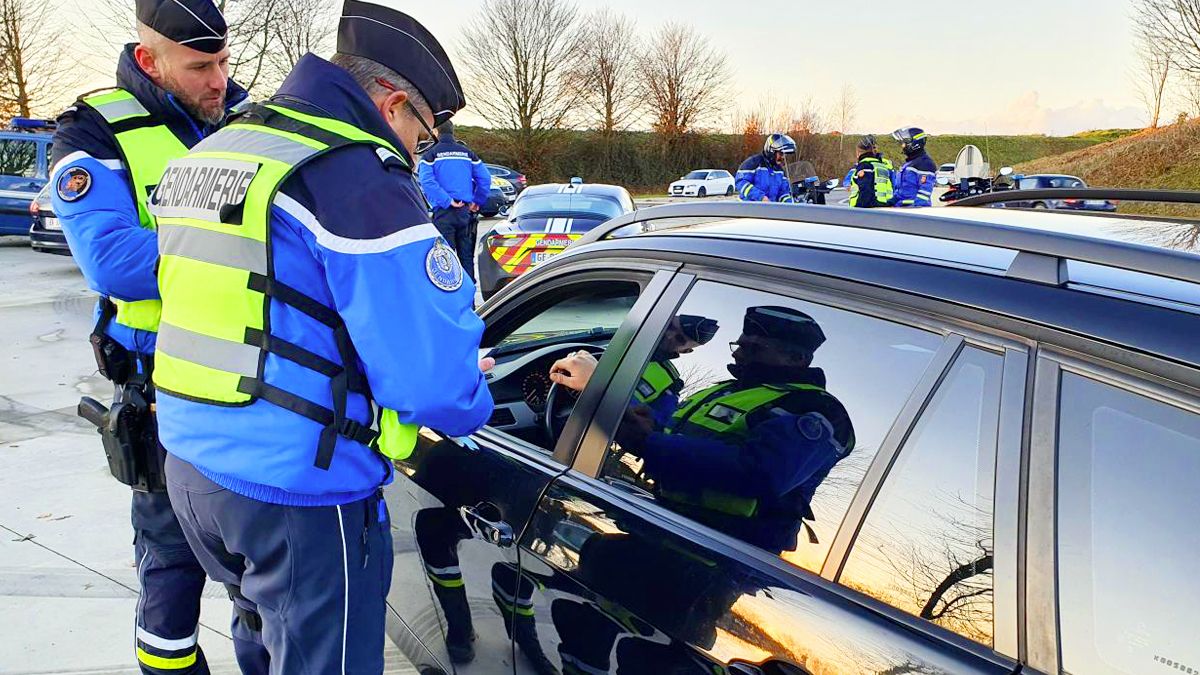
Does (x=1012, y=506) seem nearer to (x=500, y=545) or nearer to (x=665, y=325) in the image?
(x=665, y=325)

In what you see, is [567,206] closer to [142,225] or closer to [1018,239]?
[142,225]

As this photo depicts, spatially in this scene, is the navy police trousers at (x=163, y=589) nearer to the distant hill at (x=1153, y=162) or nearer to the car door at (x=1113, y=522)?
the car door at (x=1113, y=522)

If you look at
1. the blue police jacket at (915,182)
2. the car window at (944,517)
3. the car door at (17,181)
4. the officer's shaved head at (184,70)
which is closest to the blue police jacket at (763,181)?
the blue police jacket at (915,182)

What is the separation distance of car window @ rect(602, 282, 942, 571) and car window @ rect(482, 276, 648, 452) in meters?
0.25

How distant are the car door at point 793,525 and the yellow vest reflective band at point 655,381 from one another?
0.6 inches

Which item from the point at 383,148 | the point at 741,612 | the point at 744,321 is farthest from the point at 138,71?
the point at 741,612

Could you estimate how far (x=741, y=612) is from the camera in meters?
Result: 1.28

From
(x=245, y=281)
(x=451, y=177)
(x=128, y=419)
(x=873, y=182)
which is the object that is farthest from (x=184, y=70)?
(x=873, y=182)

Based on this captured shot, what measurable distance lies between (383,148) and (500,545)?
2.87 feet

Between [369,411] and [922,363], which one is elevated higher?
[922,363]

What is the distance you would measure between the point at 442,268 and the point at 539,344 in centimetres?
138

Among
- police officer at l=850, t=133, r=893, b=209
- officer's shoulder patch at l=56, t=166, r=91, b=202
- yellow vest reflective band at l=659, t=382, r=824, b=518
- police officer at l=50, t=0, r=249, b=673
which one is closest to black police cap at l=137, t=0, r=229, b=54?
police officer at l=50, t=0, r=249, b=673

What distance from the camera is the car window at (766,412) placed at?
133 cm

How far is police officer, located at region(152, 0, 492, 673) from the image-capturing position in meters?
1.48
